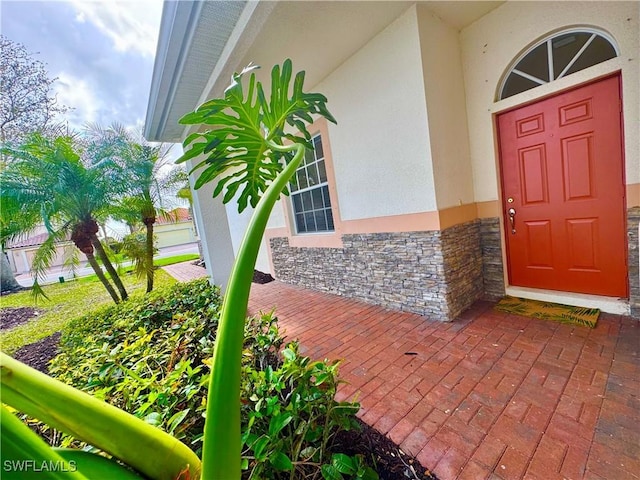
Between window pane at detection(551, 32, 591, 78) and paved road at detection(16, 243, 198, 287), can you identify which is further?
paved road at detection(16, 243, 198, 287)

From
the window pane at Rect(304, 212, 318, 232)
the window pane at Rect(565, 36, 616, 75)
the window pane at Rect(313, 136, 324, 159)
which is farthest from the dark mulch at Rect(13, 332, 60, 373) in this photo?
the window pane at Rect(565, 36, 616, 75)

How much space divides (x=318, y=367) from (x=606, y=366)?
83.5 inches

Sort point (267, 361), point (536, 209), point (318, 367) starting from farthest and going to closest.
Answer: point (536, 209) → point (267, 361) → point (318, 367)

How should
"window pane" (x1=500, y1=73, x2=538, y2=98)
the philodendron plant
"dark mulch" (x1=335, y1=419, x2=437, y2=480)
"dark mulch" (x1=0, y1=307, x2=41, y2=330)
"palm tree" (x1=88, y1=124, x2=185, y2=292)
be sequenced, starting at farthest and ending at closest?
1. "dark mulch" (x1=0, y1=307, x2=41, y2=330)
2. "palm tree" (x1=88, y1=124, x2=185, y2=292)
3. "window pane" (x1=500, y1=73, x2=538, y2=98)
4. "dark mulch" (x1=335, y1=419, x2=437, y2=480)
5. the philodendron plant

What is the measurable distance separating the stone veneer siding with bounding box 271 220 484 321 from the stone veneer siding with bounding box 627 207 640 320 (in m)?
1.21

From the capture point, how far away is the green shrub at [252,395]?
3.21ft

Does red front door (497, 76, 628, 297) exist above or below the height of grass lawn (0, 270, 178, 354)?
above

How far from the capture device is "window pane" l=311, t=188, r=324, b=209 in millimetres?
4504

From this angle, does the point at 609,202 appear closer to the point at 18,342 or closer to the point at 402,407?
the point at 402,407

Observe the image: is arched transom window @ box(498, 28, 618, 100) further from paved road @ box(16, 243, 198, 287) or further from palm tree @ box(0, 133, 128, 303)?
paved road @ box(16, 243, 198, 287)

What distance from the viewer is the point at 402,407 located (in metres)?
1.76

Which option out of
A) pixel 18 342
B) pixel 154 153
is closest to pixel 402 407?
pixel 154 153

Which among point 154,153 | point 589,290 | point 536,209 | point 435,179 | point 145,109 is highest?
point 145,109

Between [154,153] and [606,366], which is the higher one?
[154,153]
